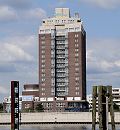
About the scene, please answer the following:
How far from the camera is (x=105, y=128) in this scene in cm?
5634

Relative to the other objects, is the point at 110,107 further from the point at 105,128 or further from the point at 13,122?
the point at 13,122

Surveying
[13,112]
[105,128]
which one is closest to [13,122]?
[13,112]

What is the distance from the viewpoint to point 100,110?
54.8m

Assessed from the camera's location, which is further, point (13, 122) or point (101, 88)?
point (13, 122)

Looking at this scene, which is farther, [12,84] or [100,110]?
[12,84]

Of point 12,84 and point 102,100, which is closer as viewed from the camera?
point 102,100

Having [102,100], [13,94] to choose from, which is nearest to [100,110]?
[102,100]

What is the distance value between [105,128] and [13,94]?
644 inches

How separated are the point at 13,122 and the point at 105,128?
16583 millimetres

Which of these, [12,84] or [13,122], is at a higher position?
[12,84]

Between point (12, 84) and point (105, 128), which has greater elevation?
point (12, 84)

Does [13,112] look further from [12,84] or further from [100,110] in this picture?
[100,110]

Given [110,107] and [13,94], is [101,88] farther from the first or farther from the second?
[13,94]

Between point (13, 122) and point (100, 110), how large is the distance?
17.6 m
